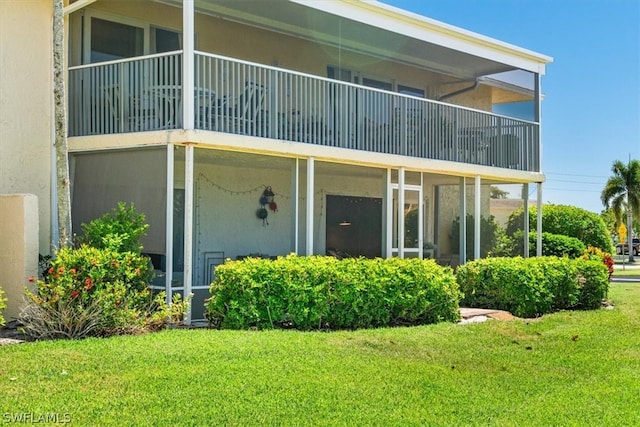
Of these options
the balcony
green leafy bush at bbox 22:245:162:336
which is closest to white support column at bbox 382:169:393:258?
the balcony

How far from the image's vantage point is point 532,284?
504 inches

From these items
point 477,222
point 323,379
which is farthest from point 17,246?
point 477,222

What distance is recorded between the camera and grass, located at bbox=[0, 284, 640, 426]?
6.08 m

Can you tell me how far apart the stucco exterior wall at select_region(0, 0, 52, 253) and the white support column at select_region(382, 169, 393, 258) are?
621 centimetres

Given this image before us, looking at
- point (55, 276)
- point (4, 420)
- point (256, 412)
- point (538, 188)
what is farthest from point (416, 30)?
point (4, 420)

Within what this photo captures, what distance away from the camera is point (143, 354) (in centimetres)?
780

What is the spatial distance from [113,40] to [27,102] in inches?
78.4

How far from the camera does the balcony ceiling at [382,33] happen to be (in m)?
13.2

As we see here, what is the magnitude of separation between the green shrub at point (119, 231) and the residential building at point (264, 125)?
18.8 inches

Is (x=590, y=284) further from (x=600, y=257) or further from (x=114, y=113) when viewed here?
(x=114, y=113)

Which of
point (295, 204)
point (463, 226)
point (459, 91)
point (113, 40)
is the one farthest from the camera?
point (459, 91)

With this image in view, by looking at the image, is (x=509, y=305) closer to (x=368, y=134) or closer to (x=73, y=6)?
(x=368, y=134)

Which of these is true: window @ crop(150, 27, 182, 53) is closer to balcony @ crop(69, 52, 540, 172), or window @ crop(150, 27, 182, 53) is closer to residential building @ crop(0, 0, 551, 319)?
residential building @ crop(0, 0, 551, 319)

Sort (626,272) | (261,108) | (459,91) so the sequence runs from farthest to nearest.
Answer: (626,272), (459,91), (261,108)
